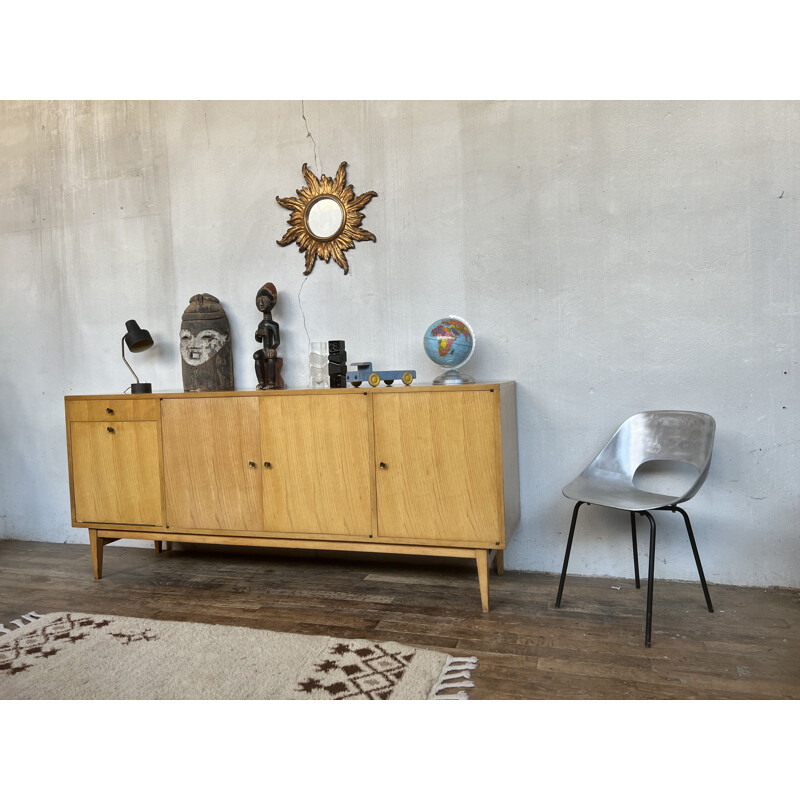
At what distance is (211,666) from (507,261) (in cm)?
204

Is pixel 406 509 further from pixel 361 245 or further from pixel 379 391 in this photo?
pixel 361 245

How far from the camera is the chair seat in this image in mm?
2070

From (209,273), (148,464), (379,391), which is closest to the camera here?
(379,391)

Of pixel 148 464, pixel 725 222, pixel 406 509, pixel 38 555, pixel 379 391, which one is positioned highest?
pixel 725 222

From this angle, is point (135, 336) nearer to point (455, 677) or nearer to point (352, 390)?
point (352, 390)

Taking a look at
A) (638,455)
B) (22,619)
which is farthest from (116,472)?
(638,455)

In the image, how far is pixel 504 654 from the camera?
75.2 inches

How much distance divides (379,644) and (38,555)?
2.37 meters

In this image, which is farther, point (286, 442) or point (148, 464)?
point (148, 464)

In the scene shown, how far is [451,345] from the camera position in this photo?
2.51 metres

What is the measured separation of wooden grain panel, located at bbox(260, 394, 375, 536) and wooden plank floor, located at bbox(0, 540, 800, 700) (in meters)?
0.32

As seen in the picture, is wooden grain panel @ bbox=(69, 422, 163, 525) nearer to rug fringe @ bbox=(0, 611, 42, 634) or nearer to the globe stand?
rug fringe @ bbox=(0, 611, 42, 634)
